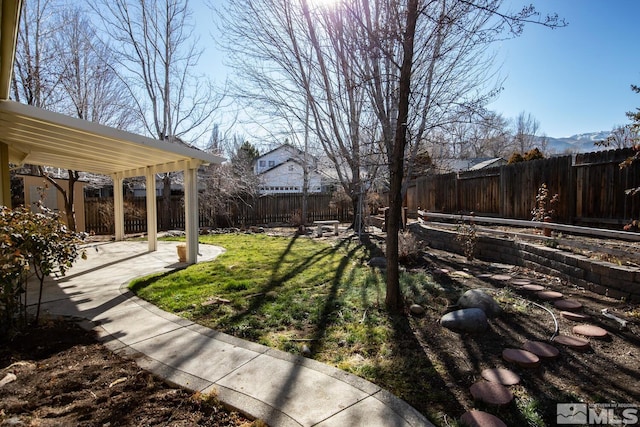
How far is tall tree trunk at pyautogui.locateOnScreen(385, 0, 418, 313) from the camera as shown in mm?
3768

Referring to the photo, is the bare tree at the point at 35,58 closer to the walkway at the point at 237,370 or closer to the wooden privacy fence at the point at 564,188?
the walkway at the point at 237,370

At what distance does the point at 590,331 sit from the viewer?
133 inches

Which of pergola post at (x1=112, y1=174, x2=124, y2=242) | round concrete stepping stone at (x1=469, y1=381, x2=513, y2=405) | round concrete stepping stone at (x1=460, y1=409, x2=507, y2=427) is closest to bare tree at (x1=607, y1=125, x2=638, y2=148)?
round concrete stepping stone at (x1=469, y1=381, x2=513, y2=405)

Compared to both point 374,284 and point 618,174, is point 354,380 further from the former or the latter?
point 618,174

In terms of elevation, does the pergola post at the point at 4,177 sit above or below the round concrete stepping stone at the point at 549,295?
above

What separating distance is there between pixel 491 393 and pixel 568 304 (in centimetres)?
253

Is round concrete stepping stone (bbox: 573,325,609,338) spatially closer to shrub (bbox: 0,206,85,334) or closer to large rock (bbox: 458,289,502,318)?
large rock (bbox: 458,289,502,318)

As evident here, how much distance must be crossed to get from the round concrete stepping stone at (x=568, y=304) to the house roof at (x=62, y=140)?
233 inches

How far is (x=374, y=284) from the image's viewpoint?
5.30 m

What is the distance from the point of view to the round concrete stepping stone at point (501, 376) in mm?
2539

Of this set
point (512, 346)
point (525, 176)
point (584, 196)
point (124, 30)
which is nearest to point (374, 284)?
point (512, 346)

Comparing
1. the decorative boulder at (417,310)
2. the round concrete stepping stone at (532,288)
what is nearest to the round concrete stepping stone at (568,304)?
the round concrete stepping stone at (532,288)

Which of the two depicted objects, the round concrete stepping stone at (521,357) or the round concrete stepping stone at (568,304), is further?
the round concrete stepping stone at (568,304)

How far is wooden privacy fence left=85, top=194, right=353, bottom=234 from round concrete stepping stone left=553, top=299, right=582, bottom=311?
40.4 ft
